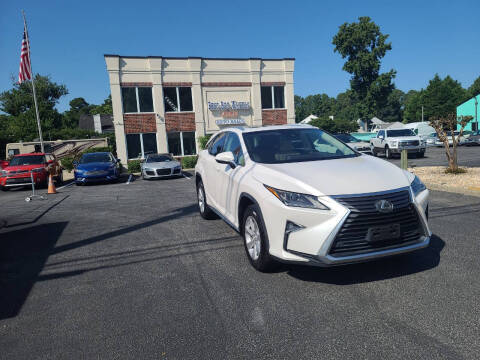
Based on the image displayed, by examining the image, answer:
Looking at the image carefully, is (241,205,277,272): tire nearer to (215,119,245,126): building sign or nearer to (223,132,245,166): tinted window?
(223,132,245,166): tinted window

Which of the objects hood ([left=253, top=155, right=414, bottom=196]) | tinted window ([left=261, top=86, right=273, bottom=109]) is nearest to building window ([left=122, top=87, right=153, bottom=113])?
tinted window ([left=261, top=86, right=273, bottom=109])

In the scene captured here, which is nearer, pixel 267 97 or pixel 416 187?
pixel 416 187

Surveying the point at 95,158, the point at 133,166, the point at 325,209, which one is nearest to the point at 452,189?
the point at 325,209

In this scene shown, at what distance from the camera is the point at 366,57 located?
54.7 meters

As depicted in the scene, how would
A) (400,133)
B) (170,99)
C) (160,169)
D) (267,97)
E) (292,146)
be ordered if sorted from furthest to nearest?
(267,97) < (170,99) < (400,133) < (160,169) < (292,146)

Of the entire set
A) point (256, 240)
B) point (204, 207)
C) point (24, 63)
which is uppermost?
point (24, 63)

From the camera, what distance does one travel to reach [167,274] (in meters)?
4.35

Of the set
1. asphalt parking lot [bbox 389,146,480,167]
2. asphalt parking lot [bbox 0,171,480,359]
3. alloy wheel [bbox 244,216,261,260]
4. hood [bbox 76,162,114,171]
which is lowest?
asphalt parking lot [bbox 389,146,480,167]

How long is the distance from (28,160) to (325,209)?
15966mm

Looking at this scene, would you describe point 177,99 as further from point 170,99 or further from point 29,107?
point 29,107

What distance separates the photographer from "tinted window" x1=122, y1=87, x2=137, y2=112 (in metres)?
25.9

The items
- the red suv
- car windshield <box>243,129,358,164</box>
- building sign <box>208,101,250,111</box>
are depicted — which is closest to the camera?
car windshield <box>243,129,358,164</box>

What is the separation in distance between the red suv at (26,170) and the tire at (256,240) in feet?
41.5

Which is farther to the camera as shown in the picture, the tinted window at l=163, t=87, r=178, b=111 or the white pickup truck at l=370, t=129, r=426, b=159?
the tinted window at l=163, t=87, r=178, b=111
